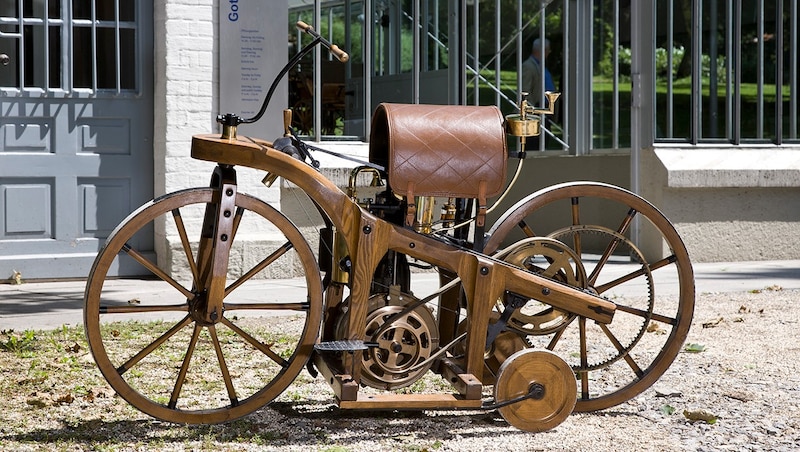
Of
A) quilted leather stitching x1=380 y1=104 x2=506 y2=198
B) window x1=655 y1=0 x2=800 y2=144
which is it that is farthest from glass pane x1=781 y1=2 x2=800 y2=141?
quilted leather stitching x1=380 y1=104 x2=506 y2=198

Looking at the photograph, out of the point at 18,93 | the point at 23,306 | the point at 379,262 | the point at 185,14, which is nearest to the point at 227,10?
the point at 185,14

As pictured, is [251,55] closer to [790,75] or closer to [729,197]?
[729,197]

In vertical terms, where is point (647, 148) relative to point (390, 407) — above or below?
above

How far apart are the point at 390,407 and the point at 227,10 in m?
5.38

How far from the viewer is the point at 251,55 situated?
28.7ft

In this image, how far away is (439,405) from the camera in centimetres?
398

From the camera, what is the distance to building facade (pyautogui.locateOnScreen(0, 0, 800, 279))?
332 inches

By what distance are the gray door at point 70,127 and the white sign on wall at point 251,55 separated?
585 millimetres

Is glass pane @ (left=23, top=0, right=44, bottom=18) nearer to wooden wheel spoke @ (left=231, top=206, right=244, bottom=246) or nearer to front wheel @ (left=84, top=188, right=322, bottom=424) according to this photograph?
front wheel @ (left=84, top=188, right=322, bottom=424)

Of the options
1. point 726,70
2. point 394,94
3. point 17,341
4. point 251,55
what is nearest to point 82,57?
point 251,55

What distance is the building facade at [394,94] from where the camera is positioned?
8.44 meters

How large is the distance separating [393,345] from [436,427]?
1.13ft

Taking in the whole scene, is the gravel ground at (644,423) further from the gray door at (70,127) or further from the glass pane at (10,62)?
the glass pane at (10,62)

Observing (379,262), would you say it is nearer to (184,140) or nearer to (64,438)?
(64,438)
